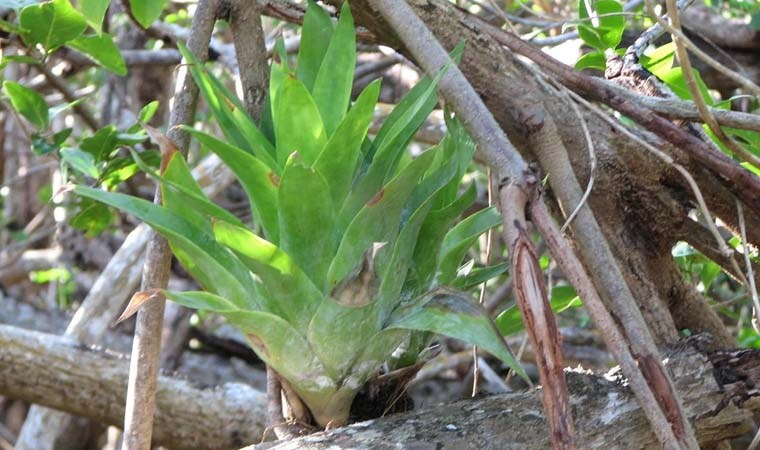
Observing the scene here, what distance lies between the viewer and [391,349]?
0.79 metres

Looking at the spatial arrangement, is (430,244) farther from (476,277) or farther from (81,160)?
(81,160)

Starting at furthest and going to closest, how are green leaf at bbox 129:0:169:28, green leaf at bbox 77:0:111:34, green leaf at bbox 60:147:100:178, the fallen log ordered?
the fallen log
green leaf at bbox 60:147:100:178
green leaf at bbox 129:0:169:28
green leaf at bbox 77:0:111:34

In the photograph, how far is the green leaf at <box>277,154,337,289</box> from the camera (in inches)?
28.9

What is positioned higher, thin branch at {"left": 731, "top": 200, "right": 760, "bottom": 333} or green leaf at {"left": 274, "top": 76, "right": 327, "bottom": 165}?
green leaf at {"left": 274, "top": 76, "right": 327, "bottom": 165}

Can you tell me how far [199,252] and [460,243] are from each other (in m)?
0.22

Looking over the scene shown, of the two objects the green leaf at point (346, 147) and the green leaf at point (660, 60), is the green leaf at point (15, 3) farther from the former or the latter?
the green leaf at point (660, 60)

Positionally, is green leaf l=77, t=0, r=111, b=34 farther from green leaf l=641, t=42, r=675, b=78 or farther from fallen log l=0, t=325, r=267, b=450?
fallen log l=0, t=325, r=267, b=450

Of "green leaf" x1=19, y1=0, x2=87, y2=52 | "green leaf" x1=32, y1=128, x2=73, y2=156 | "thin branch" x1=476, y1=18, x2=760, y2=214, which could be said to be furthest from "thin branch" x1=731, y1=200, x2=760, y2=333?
"green leaf" x1=32, y1=128, x2=73, y2=156

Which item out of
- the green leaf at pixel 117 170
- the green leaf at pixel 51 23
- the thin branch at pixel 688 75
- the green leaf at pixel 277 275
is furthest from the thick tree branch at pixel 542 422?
the green leaf at pixel 117 170

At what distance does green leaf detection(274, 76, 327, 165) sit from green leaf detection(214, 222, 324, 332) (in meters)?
0.09

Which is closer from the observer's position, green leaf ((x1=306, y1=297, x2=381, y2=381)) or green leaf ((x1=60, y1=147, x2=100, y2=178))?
green leaf ((x1=306, y1=297, x2=381, y2=381))

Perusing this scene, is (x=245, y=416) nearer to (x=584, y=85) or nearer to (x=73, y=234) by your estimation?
(x=584, y=85)

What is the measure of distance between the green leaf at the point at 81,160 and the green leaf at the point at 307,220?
0.57m

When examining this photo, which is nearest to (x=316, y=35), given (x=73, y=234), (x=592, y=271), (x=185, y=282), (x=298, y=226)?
(x=298, y=226)
